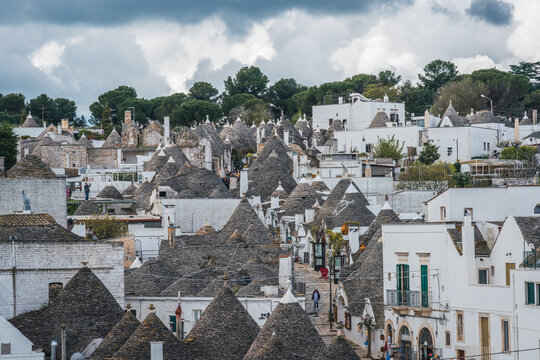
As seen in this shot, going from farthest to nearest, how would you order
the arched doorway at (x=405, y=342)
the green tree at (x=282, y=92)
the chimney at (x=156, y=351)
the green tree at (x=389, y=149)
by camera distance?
the green tree at (x=282, y=92), the green tree at (x=389, y=149), the arched doorway at (x=405, y=342), the chimney at (x=156, y=351)

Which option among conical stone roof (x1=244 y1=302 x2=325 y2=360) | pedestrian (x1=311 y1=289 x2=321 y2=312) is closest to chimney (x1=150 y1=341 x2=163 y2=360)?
conical stone roof (x1=244 y1=302 x2=325 y2=360)

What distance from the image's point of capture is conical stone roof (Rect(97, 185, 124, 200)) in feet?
290

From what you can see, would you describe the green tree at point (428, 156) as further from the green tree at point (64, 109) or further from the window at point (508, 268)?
the green tree at point (64, 109)

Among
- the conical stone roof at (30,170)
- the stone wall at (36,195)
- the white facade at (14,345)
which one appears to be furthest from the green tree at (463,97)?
the white facade at (14,345)

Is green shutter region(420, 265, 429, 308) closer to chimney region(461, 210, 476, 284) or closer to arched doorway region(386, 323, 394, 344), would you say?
arched doorway region(386, 323, 394, 344)

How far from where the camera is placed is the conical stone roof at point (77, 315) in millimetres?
43312

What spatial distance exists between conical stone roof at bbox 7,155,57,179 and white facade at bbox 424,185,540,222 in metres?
21.9

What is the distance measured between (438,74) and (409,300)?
4354 inches

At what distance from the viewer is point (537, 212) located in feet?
164

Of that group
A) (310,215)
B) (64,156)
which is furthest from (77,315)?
(64,156)

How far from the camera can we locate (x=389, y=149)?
104062 millimetres

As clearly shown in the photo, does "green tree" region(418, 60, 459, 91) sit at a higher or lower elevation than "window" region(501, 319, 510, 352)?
higher

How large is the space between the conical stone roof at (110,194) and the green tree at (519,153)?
103ft

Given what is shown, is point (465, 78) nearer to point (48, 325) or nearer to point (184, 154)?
point (184, 154)
